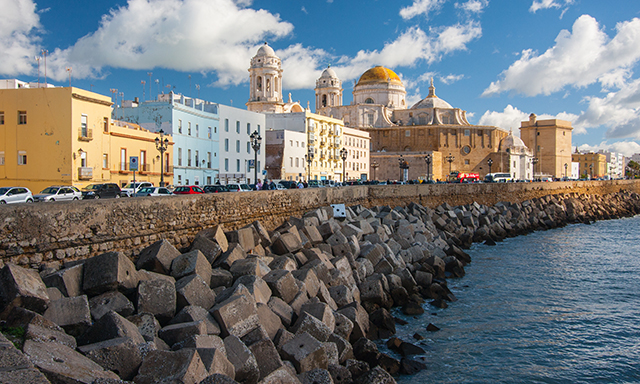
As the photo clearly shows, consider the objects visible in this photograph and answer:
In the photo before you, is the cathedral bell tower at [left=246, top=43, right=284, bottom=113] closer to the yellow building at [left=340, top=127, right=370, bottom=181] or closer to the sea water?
the yellow building at [left=340, top=127, right=370, bottom=181]

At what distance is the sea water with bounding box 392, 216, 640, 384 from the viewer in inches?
355

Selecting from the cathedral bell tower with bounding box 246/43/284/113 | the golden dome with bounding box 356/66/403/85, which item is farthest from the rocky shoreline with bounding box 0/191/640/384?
the golden dome with bounding box 356/66/403/85

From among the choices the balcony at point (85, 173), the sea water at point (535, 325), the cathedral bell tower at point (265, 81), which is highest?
the cathedral bell tower at point (265, 81)

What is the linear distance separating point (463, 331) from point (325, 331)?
4305 mm

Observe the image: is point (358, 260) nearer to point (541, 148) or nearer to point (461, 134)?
point (461, 134)

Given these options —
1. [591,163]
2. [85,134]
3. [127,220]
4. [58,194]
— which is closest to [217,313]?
[127,220]

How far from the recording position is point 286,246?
11.7m

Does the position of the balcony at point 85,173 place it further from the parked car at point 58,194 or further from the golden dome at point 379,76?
the golden dome at point 379,76

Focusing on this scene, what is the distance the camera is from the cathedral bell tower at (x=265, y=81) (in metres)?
65.4

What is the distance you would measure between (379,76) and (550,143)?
3872 centimetres

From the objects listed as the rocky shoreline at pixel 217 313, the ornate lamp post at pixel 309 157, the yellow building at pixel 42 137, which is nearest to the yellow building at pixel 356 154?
the ornate lamp post at pixel 309 157

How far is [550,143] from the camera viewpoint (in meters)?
101

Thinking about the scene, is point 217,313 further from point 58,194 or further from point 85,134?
point 85,134

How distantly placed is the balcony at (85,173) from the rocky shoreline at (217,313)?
1812cm
